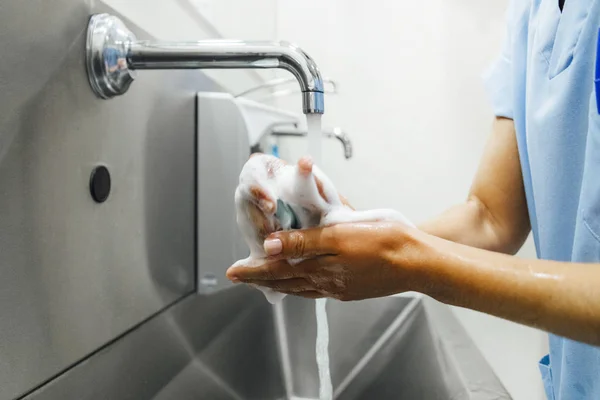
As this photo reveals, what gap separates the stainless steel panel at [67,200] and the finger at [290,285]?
0.17 meters

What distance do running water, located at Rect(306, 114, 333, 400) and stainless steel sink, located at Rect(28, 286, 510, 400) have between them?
0.45 ft

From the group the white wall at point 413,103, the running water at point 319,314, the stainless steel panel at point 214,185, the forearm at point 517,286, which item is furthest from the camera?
the white wall at point 413,103

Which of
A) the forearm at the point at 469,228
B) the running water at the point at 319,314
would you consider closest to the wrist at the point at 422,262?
the running water at the point at 319,314

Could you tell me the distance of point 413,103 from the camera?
4.13 feet

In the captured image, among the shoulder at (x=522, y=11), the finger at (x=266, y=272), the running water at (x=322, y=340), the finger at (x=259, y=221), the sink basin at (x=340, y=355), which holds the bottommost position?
the sink basin at (x=340, y=355)

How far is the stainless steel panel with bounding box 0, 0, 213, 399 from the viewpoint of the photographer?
0.33 m

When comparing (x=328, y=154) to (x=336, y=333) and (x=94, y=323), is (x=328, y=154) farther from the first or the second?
(x=94, y=323)

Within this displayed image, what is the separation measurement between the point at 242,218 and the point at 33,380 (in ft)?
0.69

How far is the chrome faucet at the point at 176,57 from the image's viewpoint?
1.31 ft

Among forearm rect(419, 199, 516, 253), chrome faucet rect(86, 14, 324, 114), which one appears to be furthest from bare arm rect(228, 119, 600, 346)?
forearm rect(419, 199, 516, 253)

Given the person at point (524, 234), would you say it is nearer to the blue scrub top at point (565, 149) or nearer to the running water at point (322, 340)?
the blue scrub top at point (565, 149)

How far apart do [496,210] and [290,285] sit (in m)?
0.39

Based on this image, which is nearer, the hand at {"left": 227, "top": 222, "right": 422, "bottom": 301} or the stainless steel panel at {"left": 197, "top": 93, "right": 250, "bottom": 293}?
the hand at {"left": 227, "top": 222, "right": 422, "bottom": 301}

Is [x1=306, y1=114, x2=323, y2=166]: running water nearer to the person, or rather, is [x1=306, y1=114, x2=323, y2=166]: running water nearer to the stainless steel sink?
the person
